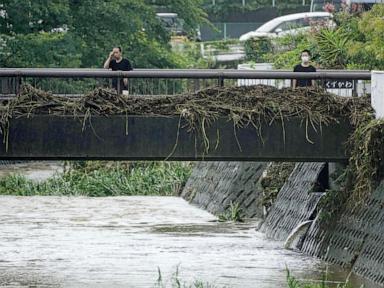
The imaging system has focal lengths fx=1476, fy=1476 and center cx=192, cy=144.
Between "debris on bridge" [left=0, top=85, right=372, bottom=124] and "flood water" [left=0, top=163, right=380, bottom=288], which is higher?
"debris on bridge" [left=0, top=85, right=372, bottom=124]

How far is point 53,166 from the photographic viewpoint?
4491cm

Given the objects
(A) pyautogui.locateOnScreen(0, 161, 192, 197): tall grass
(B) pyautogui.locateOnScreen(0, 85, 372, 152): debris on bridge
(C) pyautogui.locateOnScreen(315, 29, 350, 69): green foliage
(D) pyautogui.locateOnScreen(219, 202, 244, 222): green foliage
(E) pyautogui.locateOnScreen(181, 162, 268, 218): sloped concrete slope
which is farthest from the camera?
(A) pyautogui.locateOnScreen(0, 161, 192, 197): tall grass

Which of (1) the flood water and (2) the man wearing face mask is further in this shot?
(2) the man wearing face mask

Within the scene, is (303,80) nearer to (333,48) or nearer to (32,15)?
(333,48)

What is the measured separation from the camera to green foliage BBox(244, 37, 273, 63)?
162 feet

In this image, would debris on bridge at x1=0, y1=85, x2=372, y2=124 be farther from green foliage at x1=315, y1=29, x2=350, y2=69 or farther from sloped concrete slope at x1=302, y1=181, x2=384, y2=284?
green foliage at x1=315, y1=29, x2=350, y2=69

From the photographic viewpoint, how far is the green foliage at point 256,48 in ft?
162

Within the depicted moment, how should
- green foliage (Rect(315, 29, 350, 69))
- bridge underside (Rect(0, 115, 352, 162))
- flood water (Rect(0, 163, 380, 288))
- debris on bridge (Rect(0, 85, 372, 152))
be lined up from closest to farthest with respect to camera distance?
bridge underside (Rect(0, 115, 352, 162)) < debris on bridge (Rect(0, 85, 372, 152)) < flood water (Rect(0, 163, 380, 288)) < green foliage (Rect(315, 29, 350, 69))

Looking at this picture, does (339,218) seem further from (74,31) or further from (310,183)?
(74,31)

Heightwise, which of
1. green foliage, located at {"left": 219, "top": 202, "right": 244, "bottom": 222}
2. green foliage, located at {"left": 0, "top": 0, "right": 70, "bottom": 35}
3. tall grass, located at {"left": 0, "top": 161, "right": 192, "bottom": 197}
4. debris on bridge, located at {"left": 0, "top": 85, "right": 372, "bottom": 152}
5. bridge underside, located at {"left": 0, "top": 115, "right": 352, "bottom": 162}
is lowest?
tall grass, located at {"left": 0, "top": 161, "right": 192, "bottom": 197}

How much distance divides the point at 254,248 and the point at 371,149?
5132 mm

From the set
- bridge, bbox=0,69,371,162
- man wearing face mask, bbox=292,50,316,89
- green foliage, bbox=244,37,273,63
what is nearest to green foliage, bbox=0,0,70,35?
green foliage, bbox=244,37,273,63

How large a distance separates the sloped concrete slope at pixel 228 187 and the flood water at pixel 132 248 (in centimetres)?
40

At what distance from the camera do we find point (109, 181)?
3869 centimetres
